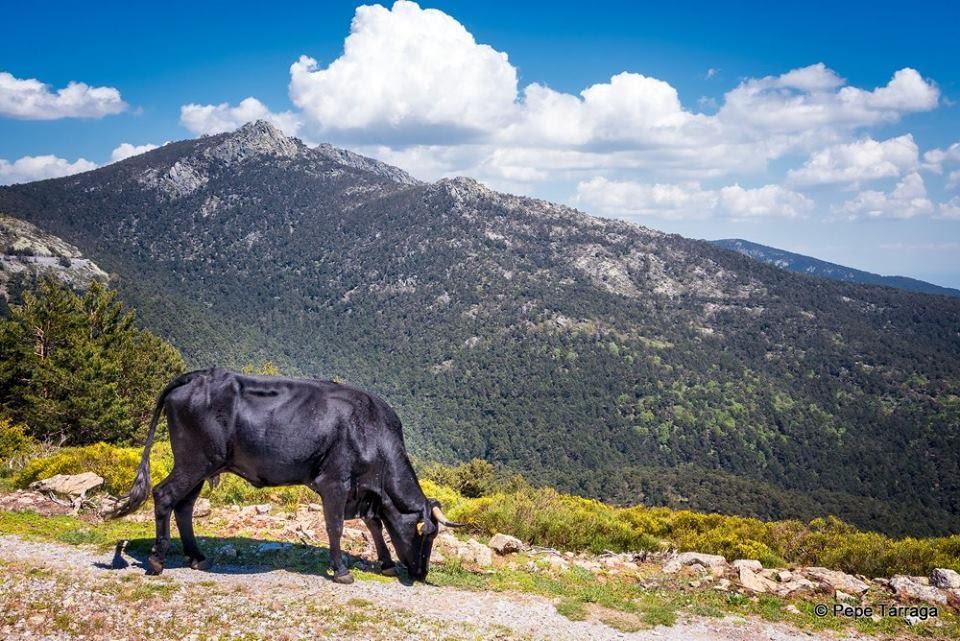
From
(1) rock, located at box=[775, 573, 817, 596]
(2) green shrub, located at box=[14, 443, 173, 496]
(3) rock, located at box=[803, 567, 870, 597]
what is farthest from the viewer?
(2) green shrub, located at box=[14, 443, 173, 496]

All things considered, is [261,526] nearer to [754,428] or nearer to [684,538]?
[684,538]

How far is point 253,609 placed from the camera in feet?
23.4

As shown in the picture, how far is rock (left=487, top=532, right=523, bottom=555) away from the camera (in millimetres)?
11750

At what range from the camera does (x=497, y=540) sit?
11.9m

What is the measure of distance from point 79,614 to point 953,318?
244 m

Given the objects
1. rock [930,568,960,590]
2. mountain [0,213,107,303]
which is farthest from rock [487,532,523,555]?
mountain [0,213,107,303]

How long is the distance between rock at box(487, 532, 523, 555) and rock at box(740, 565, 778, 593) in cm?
427

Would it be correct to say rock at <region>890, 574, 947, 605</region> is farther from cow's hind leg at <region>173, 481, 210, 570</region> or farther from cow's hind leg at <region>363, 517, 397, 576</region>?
cow's hind leg at <region>173, 481, 210, 570</region>

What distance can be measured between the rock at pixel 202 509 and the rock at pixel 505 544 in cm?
607

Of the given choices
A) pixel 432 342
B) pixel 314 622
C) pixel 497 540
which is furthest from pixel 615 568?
pixel 432 342

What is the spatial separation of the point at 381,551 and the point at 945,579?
10.5 m

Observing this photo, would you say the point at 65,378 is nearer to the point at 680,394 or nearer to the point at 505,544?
the point at 505,544

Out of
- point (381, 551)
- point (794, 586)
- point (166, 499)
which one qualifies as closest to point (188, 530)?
point (166, 499)

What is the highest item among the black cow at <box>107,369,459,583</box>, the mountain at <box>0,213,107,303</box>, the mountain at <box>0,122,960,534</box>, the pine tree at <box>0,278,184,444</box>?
the mountain at <box>0,213,107,303</box>
